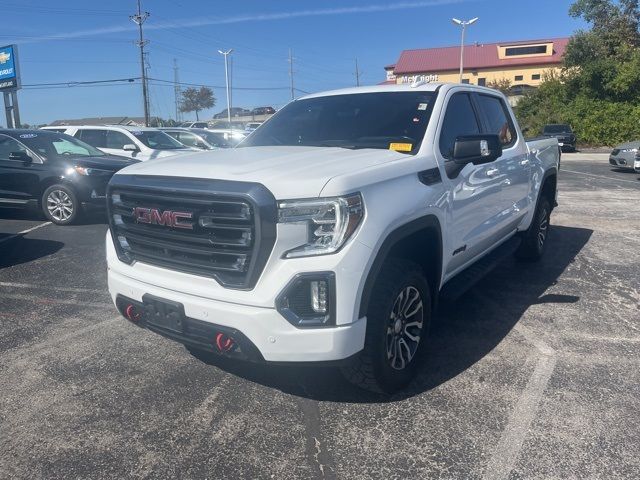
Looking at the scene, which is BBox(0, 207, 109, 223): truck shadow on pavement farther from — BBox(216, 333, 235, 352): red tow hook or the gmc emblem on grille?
BBox(216, 333, 235, 352): red tow hook

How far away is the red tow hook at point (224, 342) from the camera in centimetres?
283

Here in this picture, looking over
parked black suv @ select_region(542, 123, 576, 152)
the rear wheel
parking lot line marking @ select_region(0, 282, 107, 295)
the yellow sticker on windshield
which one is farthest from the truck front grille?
parked black suv @ select_region(542, 123, 576, 152)

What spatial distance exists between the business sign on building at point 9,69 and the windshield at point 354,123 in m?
24.7

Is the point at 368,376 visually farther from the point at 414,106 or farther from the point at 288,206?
the point at 414,106

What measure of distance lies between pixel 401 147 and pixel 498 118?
214 cm

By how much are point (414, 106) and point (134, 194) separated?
210 centimetres

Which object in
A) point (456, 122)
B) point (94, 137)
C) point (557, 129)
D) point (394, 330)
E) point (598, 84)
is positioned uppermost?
point (598, 84)

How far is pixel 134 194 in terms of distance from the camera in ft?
10.4

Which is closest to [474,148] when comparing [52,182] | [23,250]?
[23,250]

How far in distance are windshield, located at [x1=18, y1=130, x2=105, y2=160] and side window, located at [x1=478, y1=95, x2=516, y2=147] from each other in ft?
23.1

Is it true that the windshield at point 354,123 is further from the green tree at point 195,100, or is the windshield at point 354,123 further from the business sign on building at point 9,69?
the green tree at point 195,100

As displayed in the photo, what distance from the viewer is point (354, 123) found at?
4148mm

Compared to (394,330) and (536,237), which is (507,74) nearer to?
(536,237)

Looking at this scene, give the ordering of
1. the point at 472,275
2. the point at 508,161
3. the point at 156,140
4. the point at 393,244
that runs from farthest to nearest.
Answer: the point at 156,140, the point at 508,161, the point at 472,275, the point at 393,244
